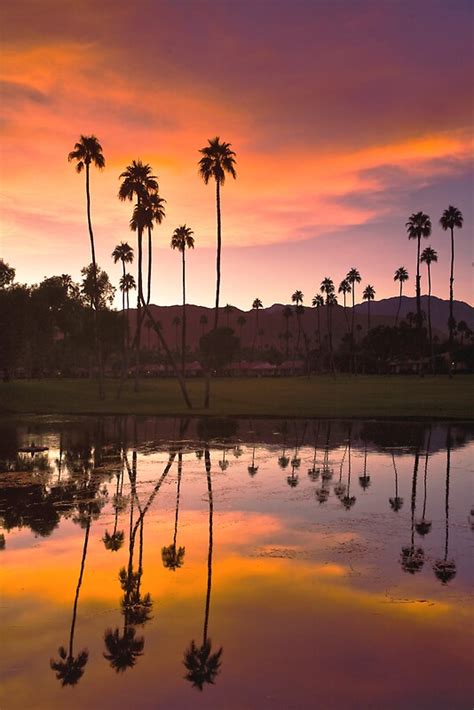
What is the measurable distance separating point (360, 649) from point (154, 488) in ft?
39.1

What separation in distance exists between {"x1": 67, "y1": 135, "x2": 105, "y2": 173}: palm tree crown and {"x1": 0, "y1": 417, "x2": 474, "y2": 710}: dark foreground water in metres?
40.7

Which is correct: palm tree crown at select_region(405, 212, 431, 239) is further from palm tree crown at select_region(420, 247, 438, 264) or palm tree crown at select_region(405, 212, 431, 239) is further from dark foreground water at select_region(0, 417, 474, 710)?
dark foreground water at select_region(0, 417, 474, 710)

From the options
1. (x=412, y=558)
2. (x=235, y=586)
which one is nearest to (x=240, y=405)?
(x=412, y=558)

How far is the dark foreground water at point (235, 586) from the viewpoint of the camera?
322 inches

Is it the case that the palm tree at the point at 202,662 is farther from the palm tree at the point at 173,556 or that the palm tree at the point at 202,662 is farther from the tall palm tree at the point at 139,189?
the tall palm tree at the point at 139,189

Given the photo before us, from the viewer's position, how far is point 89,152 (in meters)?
Result: 59.7

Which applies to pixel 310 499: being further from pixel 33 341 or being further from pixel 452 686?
pixel 33 341

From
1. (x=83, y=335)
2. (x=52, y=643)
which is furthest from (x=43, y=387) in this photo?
(x=52, y=643)

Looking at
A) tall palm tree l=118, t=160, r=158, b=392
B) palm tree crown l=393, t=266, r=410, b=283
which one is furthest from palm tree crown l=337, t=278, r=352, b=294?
tall palm tree l=118, t=160, r=158, b=392

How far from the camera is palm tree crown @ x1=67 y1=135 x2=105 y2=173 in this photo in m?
59.4

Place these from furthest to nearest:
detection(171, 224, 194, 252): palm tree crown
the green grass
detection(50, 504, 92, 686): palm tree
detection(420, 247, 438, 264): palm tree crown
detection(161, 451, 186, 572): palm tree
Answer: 1. detection(420, 247, 438, 264): palm tree crown
2. detection(171, 224, 194, 252): palm tree crown
3. the green grass
4. detection(161, 451, 186, 572): palm tree
5. detection(50, 504, 92, 686): palm tree

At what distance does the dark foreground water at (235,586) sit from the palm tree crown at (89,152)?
40.7 metres

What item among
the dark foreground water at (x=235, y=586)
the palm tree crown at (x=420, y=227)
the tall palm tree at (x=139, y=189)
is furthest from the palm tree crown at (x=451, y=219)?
the dark foreground water at (x=235, y=586)

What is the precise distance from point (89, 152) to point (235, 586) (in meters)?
54.0
